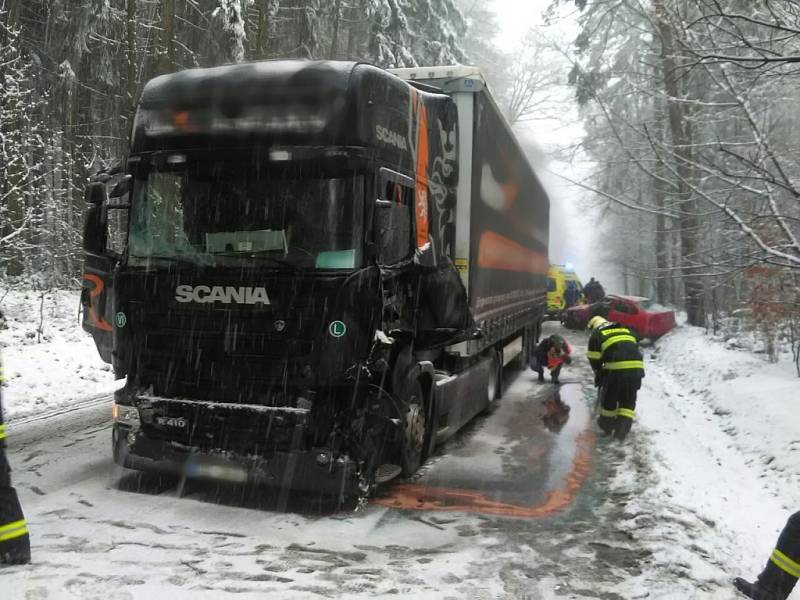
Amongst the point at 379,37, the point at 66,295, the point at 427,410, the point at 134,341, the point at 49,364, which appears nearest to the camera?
the point at 134,341

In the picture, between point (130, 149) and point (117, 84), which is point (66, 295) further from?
point (130, 149)

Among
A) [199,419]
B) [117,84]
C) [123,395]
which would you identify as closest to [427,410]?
[199,419]

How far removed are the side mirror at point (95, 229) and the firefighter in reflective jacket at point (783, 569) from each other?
5.30 meters

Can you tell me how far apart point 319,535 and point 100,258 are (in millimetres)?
2960

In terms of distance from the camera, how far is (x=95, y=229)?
586cm

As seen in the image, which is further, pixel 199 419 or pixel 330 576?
Answer: pixel 199 419

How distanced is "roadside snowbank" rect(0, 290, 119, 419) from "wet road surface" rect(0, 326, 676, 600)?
8.00ft

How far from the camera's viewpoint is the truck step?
579cm

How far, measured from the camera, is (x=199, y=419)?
525 centimetres

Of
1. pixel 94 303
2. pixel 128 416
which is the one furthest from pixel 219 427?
pixel 94 303

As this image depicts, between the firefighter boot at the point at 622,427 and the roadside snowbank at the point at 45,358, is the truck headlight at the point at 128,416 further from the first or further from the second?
the firefighter boot at the point at 622,427

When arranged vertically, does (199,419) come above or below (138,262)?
below

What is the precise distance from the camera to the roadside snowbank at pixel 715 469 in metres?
4.90

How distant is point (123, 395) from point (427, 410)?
269 centimetres
